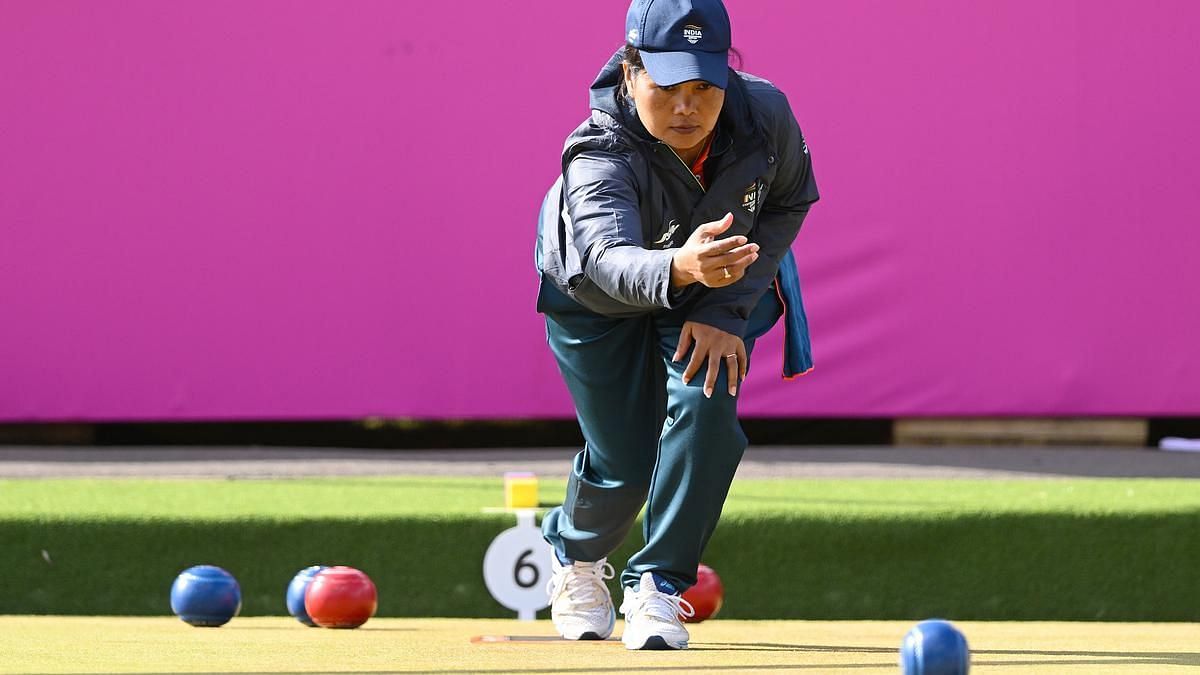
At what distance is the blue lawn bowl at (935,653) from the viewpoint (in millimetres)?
1784

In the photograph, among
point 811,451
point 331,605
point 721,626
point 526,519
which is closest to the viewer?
point 331,605

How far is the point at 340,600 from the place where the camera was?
283 cm

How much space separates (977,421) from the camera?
5.51 metres

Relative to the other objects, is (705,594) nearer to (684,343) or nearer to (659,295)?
(684,343)

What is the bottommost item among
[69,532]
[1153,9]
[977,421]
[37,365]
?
[977,421]

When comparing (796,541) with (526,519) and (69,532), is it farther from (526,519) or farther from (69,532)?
(69,532)

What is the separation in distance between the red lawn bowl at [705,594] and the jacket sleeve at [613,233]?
2.87 ft

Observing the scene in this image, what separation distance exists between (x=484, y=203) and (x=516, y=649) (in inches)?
125

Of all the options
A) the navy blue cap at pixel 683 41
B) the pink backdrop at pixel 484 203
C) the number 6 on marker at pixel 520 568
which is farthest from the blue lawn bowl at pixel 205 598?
the pink backdrop at pixel 484 203

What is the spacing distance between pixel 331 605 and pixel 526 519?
2.02 feet

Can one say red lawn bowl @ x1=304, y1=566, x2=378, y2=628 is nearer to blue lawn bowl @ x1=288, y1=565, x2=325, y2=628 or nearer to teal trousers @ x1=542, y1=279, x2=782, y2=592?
blue lawn bowl @ x1=288, y1=565, x2=325, y2=628

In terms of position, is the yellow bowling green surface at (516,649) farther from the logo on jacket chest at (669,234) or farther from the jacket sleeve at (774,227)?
the logo on jacket chest at (669,234)

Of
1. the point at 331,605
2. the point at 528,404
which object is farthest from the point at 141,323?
the point at 331,605

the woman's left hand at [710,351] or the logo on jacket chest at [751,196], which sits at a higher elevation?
the logo on jacket chest at [751,196]
